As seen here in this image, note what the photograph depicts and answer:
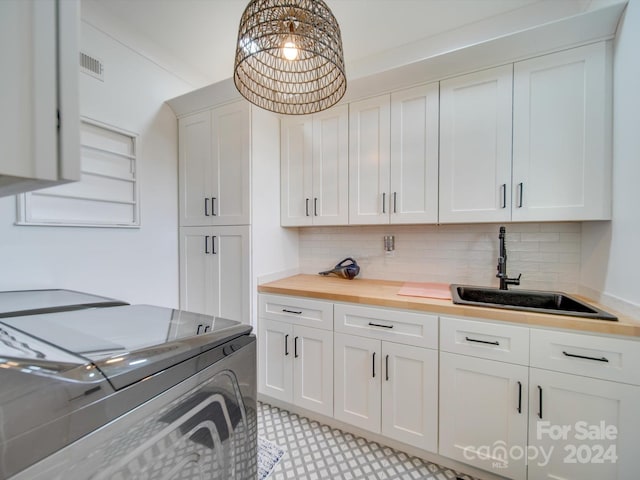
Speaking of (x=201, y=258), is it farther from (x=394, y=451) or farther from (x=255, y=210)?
(x=394, y=451)

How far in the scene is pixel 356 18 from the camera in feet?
6.06

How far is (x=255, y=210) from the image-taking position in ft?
6.57

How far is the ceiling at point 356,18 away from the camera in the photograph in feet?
5.66

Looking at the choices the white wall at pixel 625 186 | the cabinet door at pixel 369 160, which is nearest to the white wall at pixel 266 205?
the cabinet door at pixel 369 160

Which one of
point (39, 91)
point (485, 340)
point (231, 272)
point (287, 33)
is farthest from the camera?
point (231, 272)

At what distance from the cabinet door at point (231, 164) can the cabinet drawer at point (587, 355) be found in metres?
1.88

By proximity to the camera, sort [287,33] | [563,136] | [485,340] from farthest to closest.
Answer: [563,136], [485,340], [287,33]

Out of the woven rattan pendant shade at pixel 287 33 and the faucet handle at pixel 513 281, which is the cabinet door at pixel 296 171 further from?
the faucet handle at pixel 513 281

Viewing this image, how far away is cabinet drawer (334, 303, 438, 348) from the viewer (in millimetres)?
1471

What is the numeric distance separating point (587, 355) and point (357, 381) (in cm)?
115

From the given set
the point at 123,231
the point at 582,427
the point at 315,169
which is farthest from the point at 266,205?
the point at 582,427

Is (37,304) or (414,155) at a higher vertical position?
(414,155)

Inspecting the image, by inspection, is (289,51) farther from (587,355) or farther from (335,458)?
(335,458)

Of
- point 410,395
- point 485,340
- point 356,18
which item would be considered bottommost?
point 410,395
